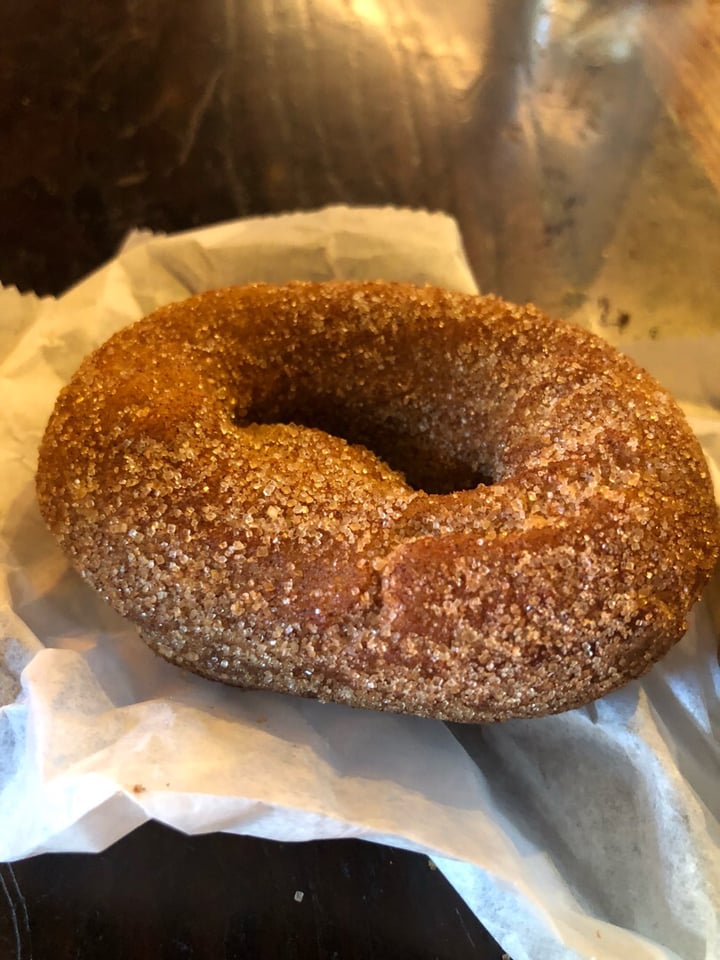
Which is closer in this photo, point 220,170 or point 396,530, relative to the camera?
point 396,530

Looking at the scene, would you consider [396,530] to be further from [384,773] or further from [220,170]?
[220,170]

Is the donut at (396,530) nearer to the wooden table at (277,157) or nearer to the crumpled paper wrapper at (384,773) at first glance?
the crumpled paper wrapper at (384,773)

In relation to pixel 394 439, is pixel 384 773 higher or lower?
lower

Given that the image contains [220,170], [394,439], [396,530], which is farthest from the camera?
[220,170]

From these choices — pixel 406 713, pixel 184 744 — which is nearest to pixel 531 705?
pixel 406 713

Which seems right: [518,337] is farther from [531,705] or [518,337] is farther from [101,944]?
[101,944]

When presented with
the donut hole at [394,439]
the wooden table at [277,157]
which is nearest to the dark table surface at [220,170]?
the wooden table at [277,157]

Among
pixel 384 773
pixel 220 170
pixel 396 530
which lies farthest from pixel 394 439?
pixel 220 170
